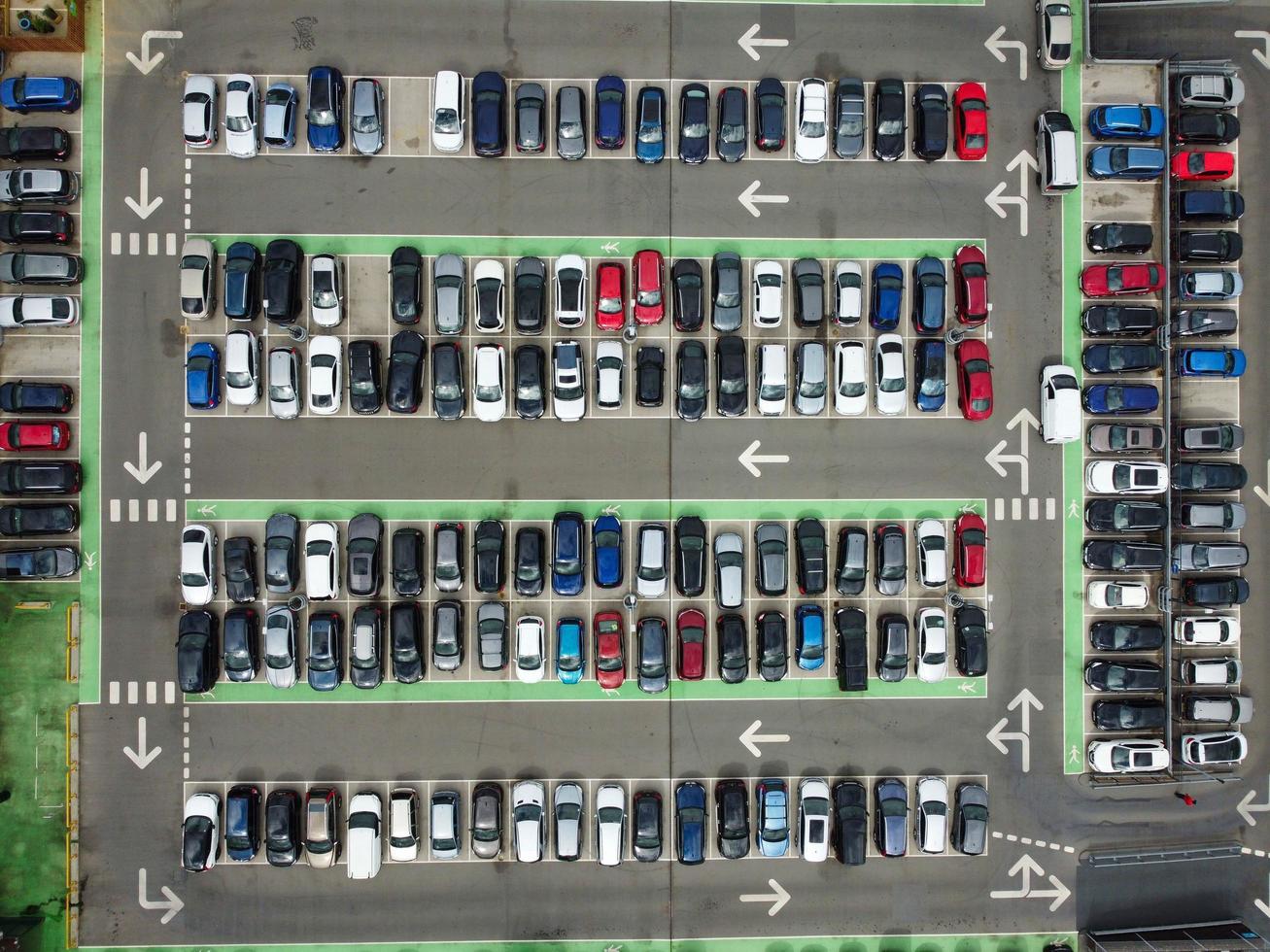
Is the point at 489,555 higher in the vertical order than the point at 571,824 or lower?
higher

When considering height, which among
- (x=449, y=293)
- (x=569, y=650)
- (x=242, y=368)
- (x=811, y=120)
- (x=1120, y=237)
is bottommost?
(x=569, y=650)

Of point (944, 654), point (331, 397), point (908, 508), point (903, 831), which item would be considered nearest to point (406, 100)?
point (331, 397)

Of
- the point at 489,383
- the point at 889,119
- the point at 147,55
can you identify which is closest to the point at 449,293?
the point at 489,383

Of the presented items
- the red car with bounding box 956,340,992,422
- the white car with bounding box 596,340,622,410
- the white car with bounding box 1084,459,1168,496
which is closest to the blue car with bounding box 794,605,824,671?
the red car with bounding box 956,340,992,422

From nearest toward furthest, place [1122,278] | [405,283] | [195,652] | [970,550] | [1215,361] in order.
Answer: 1. [195,652]
2. [405,283]
3. [970,550]
4. [1122,278]
5. [1215,361]

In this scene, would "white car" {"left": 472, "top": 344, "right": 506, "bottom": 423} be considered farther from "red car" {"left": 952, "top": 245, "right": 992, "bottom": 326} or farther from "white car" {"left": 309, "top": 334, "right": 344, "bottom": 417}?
"red car" {"left": 952, "top": 245, "right": 992, "bottom": 326}

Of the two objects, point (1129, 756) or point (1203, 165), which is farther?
point (1203, 165)

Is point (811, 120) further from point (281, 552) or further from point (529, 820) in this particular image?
point (529, 820)

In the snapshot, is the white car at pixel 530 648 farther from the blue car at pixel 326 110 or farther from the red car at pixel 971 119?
the red car at pixel 971 119
